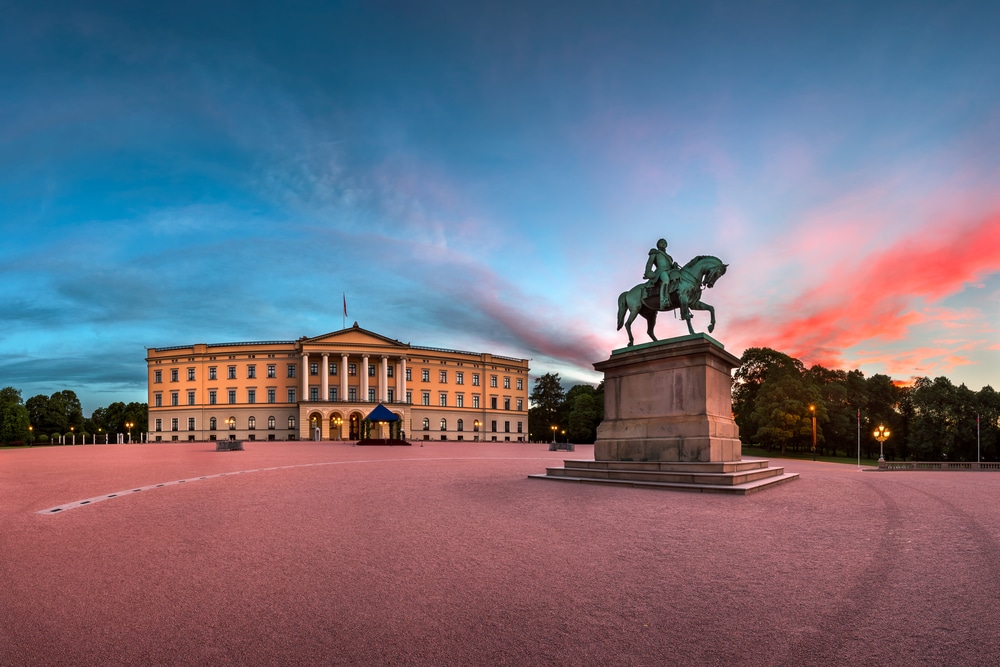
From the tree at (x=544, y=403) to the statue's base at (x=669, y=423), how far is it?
10652 cm

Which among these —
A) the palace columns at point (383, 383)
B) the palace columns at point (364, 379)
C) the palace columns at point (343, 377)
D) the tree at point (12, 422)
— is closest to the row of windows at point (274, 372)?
the palace columns at point (383, 383)

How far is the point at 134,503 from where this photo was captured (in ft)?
36.7

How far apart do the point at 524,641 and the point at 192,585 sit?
11.8ft

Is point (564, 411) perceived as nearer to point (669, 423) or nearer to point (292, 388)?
point (292, 388)

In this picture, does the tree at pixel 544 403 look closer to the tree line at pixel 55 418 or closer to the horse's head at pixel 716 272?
the tree line at pixel 55 418

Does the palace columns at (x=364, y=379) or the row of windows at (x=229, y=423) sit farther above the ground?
the palace columns at (x=364, y=379)

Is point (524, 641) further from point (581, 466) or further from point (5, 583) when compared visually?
point (581, 466)

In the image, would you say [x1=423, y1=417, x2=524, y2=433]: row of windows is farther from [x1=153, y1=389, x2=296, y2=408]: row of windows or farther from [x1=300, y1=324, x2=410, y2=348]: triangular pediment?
[x1=153, y1=389, x2=296, y2=408]: row of windows

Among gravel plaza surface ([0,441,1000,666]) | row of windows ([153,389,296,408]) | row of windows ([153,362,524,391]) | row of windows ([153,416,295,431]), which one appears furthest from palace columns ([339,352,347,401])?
gravel plaza surface ([0,441,1000,666])

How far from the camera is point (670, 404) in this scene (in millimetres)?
→ 15477

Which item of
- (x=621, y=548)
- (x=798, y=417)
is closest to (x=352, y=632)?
(x=621, y=548)

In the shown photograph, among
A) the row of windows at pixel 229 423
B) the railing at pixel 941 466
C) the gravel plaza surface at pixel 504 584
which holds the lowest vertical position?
the row of windows at pixel 229 423

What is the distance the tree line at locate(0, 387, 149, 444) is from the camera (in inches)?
3755

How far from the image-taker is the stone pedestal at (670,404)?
1470 cm
